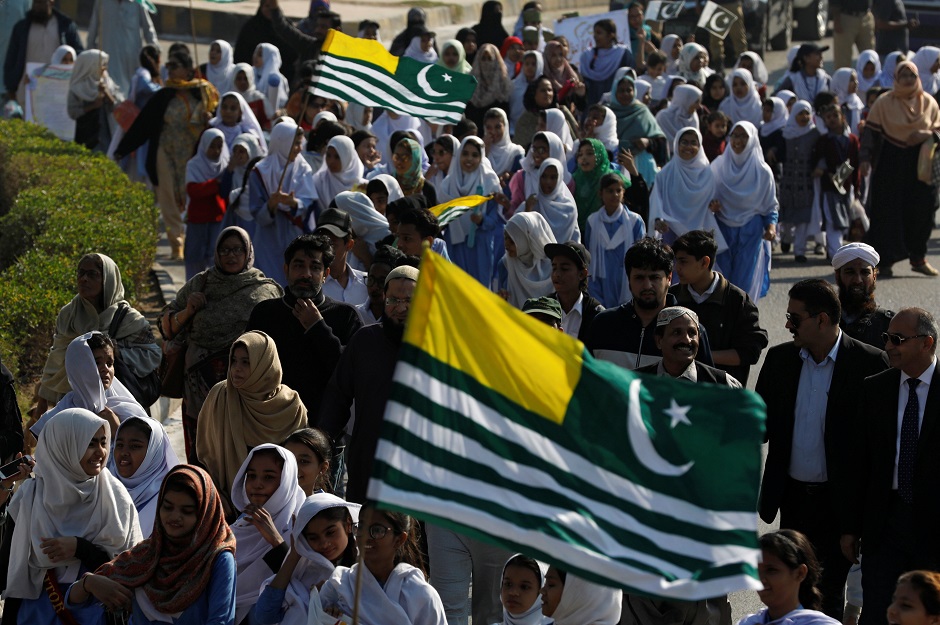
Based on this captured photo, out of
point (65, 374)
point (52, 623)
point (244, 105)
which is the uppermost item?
point (244, 105)

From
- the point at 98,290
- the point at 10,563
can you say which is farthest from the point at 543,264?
the point at 10,563

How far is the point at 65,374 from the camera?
25.3ft

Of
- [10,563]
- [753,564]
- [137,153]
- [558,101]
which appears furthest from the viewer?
[558,101]

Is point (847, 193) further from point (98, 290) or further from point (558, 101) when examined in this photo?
point (98, 290)

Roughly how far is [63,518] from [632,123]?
33.8ft

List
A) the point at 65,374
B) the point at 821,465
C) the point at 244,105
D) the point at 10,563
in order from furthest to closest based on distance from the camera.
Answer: the point at 244,105 → the point at 65,374 → the point at 821,465 → the point at 10,563

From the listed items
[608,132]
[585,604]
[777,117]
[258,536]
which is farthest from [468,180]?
[585,604]

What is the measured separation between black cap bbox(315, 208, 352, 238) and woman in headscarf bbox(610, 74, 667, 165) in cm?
625

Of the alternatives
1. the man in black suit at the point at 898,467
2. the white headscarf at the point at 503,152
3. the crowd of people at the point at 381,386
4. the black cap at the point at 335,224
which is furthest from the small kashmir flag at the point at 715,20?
the man in black suit at the point at 898,467

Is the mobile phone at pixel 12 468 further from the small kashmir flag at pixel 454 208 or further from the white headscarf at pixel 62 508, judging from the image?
the small kashmir flag at pixel 454 208

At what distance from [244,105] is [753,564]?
1070cm

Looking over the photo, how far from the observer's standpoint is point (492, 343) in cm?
411

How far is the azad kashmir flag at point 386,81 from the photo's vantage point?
11148 millimetres

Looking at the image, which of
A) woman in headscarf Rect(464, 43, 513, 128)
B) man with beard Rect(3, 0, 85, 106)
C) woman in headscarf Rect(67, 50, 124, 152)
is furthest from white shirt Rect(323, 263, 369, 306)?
man with beard Rect(3, 0, 85, 106)
